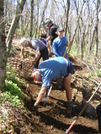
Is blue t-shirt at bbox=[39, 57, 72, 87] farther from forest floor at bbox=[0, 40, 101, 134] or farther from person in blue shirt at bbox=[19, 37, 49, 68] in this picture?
person in blue shirt at bbox=[19, 37, 49, 68]

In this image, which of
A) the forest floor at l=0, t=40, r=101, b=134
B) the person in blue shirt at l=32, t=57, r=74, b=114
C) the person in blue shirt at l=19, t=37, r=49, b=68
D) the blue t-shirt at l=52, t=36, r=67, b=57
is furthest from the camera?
the blue t-shirt at l=52, t=36, r=67, b=57

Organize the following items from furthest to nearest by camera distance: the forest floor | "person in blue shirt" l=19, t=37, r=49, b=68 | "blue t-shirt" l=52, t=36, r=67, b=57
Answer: "blue t-shirt" l=52, t=36, r=67, b=57 < "person in blue shirt" l=19, t=37, r=49, b=68 < the forest floor

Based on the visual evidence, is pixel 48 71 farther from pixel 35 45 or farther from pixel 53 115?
pixel 35 45

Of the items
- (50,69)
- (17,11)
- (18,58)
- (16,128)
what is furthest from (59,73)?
(18,58)

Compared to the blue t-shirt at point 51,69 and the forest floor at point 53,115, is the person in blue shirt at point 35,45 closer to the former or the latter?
the forest floor at point 53,115

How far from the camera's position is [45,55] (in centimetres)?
621

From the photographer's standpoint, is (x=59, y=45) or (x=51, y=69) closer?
(x=51, y=69)

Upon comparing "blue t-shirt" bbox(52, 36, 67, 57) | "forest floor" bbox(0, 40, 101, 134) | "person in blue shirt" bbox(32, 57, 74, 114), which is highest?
"blue t-shirt" bbox(52, 36, 67, 57)

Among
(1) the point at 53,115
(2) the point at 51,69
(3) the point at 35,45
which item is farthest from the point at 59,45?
(1) the point at 53,115

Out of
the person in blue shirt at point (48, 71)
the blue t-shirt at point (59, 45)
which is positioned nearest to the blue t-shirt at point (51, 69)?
the person in blue shirt at point (48, 71)

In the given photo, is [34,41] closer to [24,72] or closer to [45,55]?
[45,55]

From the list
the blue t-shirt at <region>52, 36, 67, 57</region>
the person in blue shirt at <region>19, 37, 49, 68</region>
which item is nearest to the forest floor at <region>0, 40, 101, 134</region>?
the person in blue shirt at <region>19, 37, 49, 68</region>

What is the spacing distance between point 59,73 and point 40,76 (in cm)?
50

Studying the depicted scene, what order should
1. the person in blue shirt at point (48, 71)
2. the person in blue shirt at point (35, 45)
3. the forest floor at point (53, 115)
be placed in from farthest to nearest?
the person in blue shirt at point (35, 45) → the person in blue shirt at point (48, 71) → the forest floor at point (53, 115)
